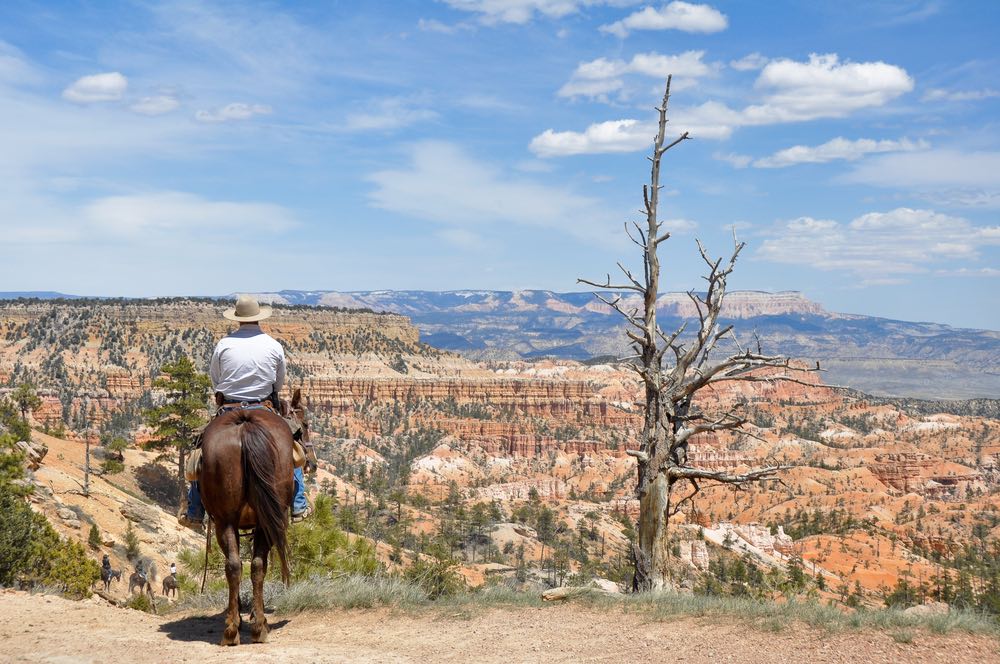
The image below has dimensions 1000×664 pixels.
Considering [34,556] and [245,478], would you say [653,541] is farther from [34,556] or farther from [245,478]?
[34,556]

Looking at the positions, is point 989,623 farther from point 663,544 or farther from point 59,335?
point 59,335

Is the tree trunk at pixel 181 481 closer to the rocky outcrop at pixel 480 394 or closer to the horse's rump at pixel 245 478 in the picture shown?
the horse's rump at pixel 245 478

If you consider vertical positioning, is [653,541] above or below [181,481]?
above

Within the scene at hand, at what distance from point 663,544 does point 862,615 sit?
3984 mm

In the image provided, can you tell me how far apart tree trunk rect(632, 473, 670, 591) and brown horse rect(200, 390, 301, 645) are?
564cm

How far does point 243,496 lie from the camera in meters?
8.75

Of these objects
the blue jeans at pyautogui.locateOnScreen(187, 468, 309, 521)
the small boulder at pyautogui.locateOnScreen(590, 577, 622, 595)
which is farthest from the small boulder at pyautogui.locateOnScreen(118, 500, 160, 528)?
the blue jeans at pyautogui.locateOnScreen(187, 468, 309, 521)

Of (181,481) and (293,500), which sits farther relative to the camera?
(181,481)

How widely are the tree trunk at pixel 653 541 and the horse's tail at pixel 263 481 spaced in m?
5.73

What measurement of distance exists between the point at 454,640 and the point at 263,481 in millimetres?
2542

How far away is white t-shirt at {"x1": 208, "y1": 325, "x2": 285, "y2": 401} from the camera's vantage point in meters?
9.45

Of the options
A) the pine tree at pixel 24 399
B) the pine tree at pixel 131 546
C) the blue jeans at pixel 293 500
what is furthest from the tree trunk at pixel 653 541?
the pine tree at pixel 24 399

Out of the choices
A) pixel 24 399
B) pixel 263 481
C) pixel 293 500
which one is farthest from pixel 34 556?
pixel 24 399

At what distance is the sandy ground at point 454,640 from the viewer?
8.15 m
